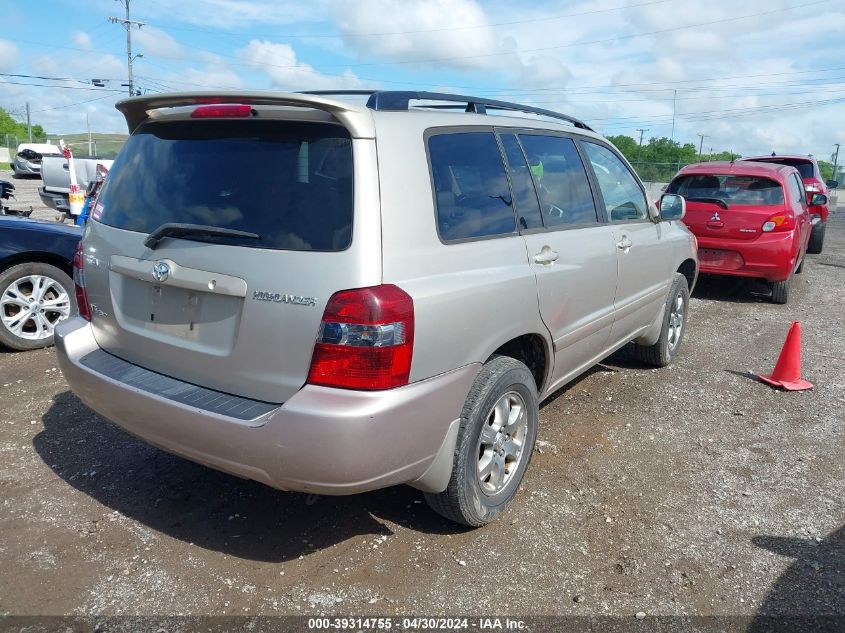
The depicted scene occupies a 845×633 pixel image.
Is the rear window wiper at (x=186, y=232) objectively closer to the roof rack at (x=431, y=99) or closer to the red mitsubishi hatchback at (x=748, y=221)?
the roof rack at (x=431, y=99)

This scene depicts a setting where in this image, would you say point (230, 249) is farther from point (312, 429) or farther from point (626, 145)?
point (626, 145)

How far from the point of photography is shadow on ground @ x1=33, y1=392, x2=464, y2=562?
303 centimetres

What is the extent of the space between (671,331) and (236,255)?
4244 millimetres

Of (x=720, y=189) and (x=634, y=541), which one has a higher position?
(x=720, y=189)

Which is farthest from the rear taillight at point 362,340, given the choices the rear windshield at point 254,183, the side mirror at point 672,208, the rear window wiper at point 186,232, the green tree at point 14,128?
the green tree at point 14,128

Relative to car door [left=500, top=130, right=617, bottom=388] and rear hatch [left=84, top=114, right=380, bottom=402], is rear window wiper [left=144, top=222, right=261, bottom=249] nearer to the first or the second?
rear hatch [left=84, top=114, right=380, bottom=402]

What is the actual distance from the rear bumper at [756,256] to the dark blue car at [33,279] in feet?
23.1

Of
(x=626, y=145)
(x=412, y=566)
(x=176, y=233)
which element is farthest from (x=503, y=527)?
(x=626, y=145)

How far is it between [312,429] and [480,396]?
836 millimetres

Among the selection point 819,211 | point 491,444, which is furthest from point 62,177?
point 819,211

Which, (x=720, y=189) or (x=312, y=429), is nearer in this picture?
(x=312, y=429)

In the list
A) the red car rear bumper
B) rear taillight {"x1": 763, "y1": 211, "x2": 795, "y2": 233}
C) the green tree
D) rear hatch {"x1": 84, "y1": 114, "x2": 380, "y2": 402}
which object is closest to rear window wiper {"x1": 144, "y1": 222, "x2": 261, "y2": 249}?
rear hatch {"x1": 84, "y1": 114, "x2": 380, "y2": 402}

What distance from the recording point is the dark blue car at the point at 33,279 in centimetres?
526

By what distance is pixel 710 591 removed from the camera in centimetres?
274
